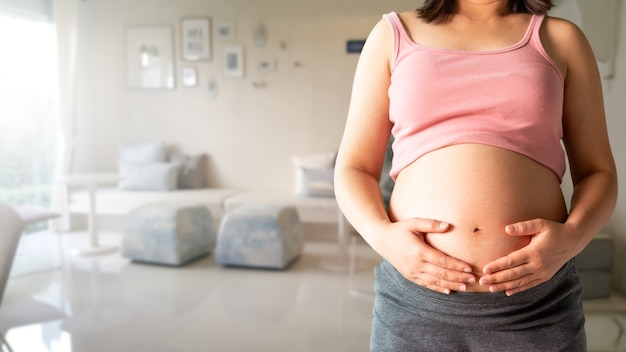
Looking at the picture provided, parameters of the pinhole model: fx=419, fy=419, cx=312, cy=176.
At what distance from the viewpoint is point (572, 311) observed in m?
0.65

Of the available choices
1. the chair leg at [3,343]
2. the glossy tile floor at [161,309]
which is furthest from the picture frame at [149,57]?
the chair leg at [3,343]

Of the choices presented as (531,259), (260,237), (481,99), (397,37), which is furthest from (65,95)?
(531,259)

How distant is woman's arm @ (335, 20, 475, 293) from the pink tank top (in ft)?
0.10

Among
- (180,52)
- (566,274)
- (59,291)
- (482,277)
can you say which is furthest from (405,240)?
(59,291)

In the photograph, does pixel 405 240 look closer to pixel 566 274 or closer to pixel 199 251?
pixel 566 274

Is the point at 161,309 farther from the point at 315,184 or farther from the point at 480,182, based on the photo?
the point at 480,182

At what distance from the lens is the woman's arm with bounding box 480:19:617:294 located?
56 centimetres

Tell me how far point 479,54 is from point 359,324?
1.44m

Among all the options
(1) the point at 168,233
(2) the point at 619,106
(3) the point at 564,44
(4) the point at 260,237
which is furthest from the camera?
(4) the point at 260,237

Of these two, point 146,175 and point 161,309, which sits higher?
point 146,175

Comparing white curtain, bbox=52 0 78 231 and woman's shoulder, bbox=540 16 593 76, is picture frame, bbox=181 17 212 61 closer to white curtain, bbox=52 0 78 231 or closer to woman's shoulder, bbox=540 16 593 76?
white curtain, bbox=52 0 78 231

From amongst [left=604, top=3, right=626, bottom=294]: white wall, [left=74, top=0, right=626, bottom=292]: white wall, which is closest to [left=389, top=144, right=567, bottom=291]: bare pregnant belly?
[left=604, top=3, right=626, bottom=294]: white wall

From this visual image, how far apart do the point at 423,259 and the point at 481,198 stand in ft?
0.46

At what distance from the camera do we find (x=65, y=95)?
1.69m
